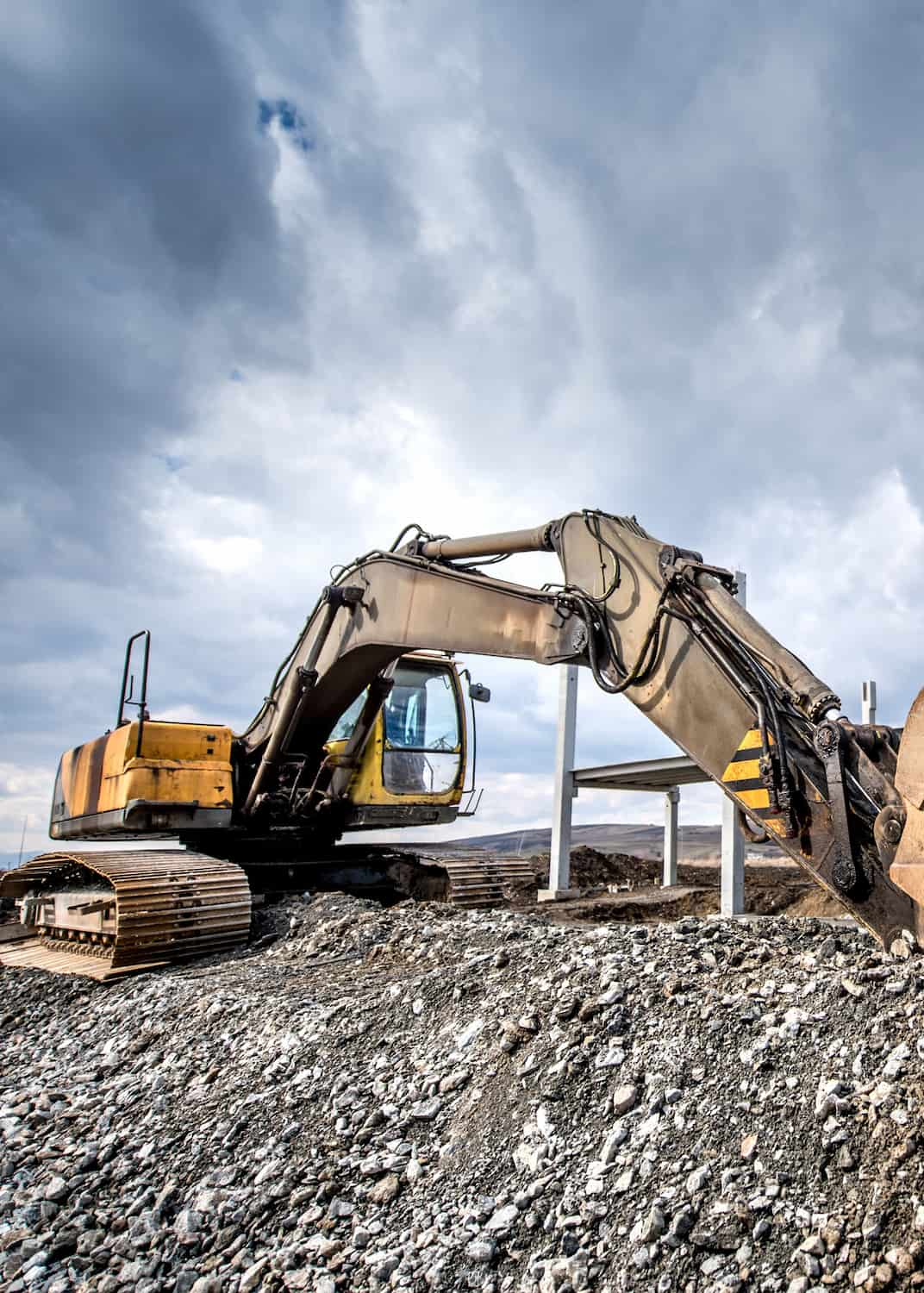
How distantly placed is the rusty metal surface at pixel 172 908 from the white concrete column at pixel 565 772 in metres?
3.45

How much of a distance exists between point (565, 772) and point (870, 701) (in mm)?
2998

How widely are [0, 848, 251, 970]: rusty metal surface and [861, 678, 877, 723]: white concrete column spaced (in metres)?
5.50

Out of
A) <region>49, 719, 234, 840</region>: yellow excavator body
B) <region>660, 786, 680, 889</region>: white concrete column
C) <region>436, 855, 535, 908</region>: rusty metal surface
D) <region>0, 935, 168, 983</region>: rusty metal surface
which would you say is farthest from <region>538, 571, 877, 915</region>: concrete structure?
<region>0, 935, 168, 983</region>: rusty metal surface

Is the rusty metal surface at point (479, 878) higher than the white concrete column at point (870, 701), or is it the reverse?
the white concrete column at point (870, 701)

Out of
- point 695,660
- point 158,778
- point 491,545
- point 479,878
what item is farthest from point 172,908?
point 695,660

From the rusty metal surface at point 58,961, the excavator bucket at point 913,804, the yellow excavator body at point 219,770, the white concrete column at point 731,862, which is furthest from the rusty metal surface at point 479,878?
the excavator bucket at point 913,804

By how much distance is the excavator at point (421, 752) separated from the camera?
4141 millimetres

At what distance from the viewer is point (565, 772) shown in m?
9.87

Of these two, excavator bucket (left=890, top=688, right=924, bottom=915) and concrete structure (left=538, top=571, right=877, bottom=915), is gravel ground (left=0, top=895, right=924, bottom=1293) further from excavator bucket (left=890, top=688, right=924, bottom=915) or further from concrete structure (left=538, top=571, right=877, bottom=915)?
concrete structure (left=538, top=571, right=877, bottom=915)

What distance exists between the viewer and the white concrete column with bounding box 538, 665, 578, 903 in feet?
31.6

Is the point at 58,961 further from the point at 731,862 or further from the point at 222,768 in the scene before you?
the point at 731,862

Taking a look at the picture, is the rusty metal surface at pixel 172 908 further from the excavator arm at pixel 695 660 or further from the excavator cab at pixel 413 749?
the excavator arm at pixel 695 660

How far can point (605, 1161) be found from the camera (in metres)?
3.16

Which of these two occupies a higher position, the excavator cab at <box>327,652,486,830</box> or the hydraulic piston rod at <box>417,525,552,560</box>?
the hydraulic piston rod at <box>417,525,552,560</box>
